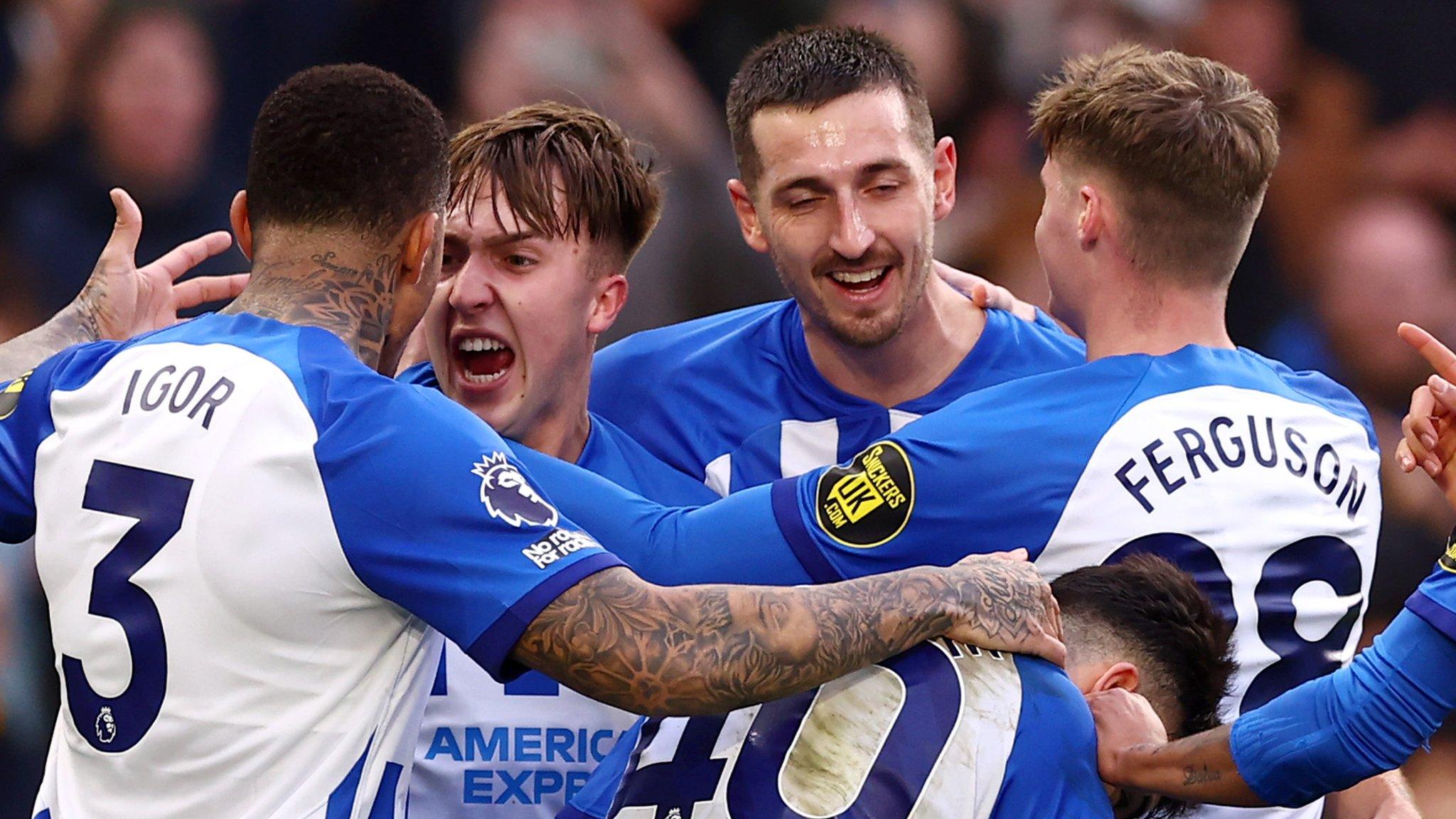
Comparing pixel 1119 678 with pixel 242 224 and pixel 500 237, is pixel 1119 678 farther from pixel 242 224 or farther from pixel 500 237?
pixel 500 237

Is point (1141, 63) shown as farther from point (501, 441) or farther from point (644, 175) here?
point (501, 441)

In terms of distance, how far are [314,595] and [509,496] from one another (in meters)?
0.30

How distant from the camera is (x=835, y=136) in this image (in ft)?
12.3

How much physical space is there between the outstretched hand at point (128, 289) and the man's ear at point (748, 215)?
1235 mm

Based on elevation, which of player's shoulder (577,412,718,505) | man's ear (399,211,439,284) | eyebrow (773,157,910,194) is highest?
man's ear (399,211,439,284)

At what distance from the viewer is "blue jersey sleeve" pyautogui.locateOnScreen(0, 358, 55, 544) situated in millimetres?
2500

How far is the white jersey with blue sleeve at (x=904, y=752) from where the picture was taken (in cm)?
225

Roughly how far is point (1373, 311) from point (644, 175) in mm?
3600

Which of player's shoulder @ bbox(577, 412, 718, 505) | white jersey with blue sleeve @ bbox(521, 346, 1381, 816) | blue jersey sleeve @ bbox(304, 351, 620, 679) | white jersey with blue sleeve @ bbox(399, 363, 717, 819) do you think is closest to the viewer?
blue jersey sleeve @ bbox(304, 351, 620, 679)

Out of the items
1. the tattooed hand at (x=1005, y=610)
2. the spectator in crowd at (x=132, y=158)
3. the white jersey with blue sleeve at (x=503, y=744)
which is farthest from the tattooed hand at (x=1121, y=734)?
the spectator in crowd at (x=132, y=158)

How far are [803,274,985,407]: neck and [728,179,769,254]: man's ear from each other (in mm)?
230

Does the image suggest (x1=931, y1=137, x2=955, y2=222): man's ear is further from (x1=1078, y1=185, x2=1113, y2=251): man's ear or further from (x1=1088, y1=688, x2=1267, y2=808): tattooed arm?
(x1=1088, y1=688, x2=1267, y2=808): tattooed arm

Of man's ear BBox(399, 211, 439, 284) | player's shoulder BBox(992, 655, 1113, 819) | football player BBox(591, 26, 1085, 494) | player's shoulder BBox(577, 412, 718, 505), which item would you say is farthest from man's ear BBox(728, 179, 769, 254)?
player's shoulder BBox(992, 655, 1113, 819)

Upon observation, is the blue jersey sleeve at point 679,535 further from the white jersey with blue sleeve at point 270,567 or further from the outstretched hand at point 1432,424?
the outstretched hand at point 1432,424
